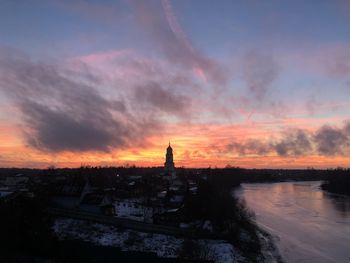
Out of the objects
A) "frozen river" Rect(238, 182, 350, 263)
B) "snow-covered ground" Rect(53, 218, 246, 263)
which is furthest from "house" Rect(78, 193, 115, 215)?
"frozen river" Rect(238, 182, 350, 263)

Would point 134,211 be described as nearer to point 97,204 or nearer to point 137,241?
point 97,204

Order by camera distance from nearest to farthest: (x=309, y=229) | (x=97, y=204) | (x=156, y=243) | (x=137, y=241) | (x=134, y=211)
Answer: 1. (x=156, y=243)
2. (x=137, y=241)
3. (x=134, y=211)
4. (x=309, y=229)
5. (x=97, y=204)

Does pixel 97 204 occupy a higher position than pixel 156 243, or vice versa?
pixel 97 204

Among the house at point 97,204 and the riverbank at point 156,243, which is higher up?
the house at point 97,204

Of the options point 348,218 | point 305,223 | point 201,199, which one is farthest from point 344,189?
point 201,199

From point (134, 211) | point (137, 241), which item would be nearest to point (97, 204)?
point (134, 211)

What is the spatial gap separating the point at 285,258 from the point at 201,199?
16441 mm

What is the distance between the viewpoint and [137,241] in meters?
39.1

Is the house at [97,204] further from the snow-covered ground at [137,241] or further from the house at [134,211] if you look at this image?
the snow-covered ground at [137,241]

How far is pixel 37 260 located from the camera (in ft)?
100

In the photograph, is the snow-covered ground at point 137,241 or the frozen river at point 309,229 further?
the frozen river at point 309,229

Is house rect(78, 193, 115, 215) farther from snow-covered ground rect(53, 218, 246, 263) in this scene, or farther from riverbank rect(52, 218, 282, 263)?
snow-covered ground rect(53, 218, 246, 263)

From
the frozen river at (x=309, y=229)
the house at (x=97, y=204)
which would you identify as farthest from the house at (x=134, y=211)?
the frozen river at (x=309, y=229)

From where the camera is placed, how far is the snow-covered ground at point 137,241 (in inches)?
1396
